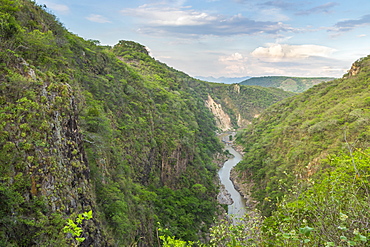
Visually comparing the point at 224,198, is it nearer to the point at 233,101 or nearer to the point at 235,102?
the point at 235,102

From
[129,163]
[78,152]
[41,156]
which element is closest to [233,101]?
[129,163]

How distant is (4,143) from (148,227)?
1487 centimetres

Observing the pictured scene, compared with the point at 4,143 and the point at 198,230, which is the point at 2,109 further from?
the point at 198,230

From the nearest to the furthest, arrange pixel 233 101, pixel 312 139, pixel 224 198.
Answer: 1. pixel 312 139
2. pixel 224 198
3. pixel 233 101

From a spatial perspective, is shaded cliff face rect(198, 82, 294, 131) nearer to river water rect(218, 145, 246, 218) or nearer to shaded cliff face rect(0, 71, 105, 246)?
river water rect(218, 145, 246, 218)

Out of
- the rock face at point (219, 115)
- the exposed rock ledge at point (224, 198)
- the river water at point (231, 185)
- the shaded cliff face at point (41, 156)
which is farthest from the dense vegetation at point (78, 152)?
the rock face at point (219, 115)

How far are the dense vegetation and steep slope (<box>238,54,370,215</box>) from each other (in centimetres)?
A: 974

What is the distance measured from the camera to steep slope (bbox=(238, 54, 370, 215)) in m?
25.4

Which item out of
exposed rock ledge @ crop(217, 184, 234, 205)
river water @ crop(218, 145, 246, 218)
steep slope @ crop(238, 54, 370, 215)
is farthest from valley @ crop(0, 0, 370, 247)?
exposed rock ledge @ crop(217, 184, 234, 205)

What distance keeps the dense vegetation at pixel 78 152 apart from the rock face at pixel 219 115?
72.0 metres

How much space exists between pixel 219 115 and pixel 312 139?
79.4 meters

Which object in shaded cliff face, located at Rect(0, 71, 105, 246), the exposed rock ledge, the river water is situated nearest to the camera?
shaded cliff face, located at Rect(0, 71, 105, 246)

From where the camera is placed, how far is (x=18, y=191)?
7.92 metres

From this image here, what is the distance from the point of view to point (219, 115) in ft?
364
